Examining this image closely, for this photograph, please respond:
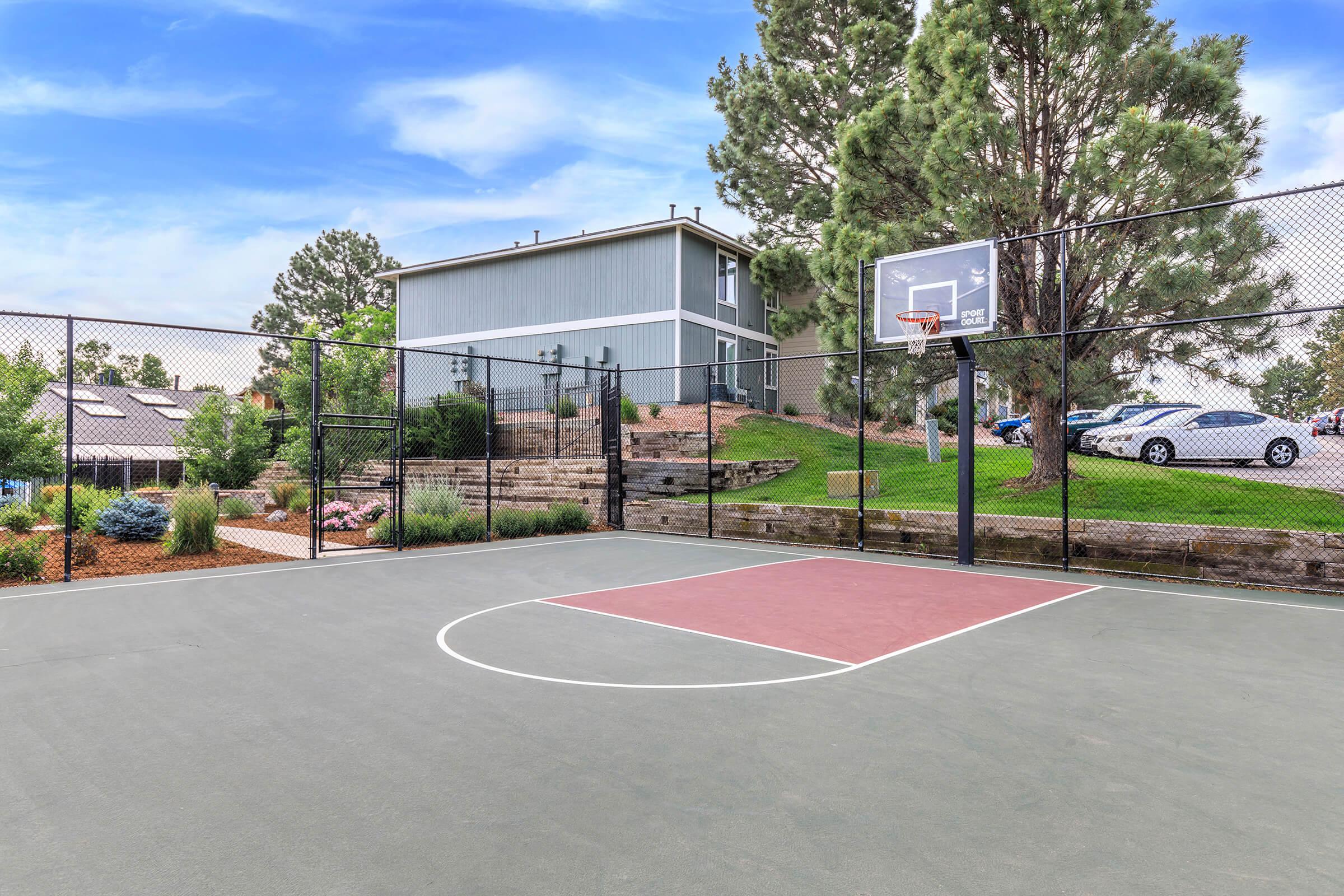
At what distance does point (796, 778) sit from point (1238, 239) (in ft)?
32.7

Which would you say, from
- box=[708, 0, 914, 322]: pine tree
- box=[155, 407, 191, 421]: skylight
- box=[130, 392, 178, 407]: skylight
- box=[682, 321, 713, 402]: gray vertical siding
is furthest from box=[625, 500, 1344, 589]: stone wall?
box=[130, 392, 178, 407]: skylight

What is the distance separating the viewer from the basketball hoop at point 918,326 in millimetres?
9742

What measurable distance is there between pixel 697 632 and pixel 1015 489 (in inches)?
338

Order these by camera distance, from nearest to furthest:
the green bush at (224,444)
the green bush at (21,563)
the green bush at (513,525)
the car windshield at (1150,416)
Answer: the green bush at (21,563), the green bush at (513,525), the car windshield at (1150,416), the green bush at (224,444)

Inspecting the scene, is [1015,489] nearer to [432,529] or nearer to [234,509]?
[432,529]

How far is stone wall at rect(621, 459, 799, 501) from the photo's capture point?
14.4 meters

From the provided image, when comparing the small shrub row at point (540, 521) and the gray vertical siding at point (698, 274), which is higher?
the gray vertical siding at point (698, 274)

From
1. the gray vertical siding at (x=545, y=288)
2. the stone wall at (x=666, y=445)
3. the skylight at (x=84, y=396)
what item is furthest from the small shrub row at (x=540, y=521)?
the skylight at (x=84, y=396)

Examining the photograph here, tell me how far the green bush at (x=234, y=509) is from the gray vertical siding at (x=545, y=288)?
11271mm

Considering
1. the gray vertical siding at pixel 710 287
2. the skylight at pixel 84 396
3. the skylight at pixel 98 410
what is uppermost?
the gray vertical siding at pixel 710 287

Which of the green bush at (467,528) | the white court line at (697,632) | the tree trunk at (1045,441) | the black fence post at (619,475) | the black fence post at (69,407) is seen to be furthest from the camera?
the black fence post at (619,475)

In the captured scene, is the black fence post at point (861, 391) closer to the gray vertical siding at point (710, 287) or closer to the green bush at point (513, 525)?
the green bush at point (513, 525)

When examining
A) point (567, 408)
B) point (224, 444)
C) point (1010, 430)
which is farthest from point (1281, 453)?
point (224, 444)

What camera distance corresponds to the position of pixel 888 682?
4457mm
